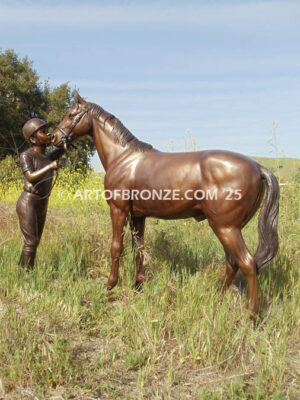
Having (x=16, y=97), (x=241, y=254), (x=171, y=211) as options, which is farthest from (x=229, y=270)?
(x=16, y=97)

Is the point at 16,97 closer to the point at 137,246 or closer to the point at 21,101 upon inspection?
the point at 21,101

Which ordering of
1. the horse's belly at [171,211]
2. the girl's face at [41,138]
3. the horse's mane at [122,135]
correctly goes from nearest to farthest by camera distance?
the horse's belly at [171,211], the horse's mane at [122,135], the girl's face at [41,138]

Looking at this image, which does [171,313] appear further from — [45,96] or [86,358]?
[45,96]

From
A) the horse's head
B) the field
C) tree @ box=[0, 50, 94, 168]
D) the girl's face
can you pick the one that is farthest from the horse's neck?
tree @ box=[0, 50, 94, 168]

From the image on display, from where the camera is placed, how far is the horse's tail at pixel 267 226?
124 inches

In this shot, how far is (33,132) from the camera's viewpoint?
3.85 m

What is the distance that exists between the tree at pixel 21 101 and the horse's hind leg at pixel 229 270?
12.3 meters

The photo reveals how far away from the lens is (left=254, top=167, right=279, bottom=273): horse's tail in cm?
314

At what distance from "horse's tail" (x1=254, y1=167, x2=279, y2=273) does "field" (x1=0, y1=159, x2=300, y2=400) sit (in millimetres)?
408

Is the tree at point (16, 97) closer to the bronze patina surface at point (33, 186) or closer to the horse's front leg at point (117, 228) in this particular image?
the bronze patina surface at point (33, 186)

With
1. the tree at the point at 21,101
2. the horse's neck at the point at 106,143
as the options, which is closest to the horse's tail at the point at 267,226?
the horse's neck at the point at 106,143

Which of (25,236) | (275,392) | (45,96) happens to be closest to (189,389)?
(275,392)

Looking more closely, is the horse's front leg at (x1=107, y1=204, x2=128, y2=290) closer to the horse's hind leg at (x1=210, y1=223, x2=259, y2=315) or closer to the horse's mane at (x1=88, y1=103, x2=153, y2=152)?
the horse's mane at (x1=88, y1=103, x2=153, y2=152)

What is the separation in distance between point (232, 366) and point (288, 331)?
82cm
